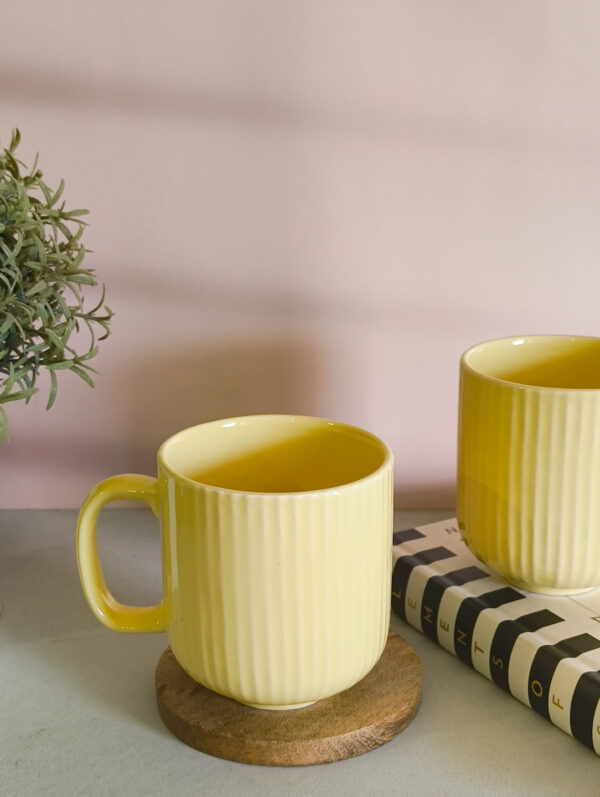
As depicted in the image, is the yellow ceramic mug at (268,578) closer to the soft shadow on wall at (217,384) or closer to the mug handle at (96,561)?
the mug handle at (96,561)

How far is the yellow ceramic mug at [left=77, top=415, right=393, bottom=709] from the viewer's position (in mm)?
444

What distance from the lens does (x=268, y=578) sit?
1.47 feet

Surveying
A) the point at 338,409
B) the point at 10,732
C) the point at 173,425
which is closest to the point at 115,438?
the point at 173,425

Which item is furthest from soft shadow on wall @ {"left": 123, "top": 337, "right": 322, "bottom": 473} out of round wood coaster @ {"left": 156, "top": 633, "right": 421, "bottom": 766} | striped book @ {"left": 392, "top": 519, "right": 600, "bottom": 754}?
round wood coaster @ {"left": 156, "top": 633, "right": 421, "bottom": 766}

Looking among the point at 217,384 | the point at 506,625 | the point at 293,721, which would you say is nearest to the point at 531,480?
the point at 506,625

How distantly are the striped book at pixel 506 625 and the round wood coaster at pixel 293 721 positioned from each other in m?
0.05

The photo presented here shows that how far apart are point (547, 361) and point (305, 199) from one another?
0.70ft

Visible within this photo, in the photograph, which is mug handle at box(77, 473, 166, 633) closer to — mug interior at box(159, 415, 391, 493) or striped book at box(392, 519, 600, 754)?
mug interior at box(159, 415, 391, 493)

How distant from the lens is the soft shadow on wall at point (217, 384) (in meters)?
0.74

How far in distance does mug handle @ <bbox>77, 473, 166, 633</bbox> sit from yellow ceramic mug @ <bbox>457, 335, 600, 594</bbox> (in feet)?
0.63

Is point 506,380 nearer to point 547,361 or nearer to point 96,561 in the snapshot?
point 547,361

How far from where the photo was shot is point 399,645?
557 millimetres

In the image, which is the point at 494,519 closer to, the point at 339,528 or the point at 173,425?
the point at 339,528

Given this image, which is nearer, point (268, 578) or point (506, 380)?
point (268, 578)
